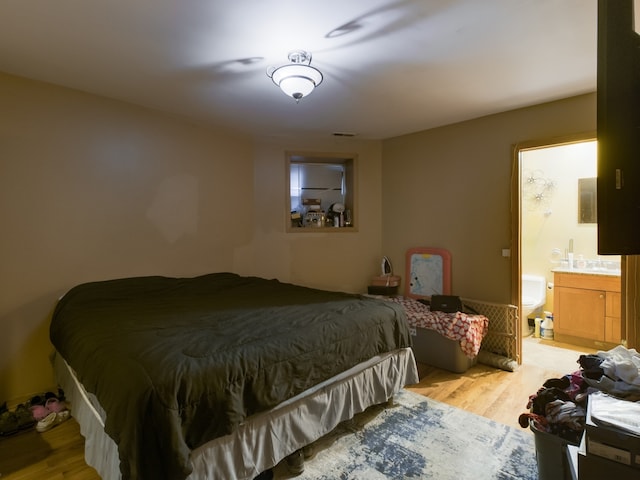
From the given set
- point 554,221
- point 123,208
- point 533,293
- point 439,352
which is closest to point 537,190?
point 554,221

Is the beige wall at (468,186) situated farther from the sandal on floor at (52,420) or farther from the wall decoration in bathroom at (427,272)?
the sandal on floor at (52,420)

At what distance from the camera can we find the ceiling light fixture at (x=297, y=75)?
2.11 metres

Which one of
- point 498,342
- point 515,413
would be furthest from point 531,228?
point 515,413

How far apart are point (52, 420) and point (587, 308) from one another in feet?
16.2

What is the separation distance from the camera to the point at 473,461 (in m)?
1.89

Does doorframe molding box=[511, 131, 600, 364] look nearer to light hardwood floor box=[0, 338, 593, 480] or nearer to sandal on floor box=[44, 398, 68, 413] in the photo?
light hardwood floor box=[0, 338, 593, 480]

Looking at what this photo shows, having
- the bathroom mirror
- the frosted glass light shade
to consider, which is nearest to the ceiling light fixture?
the frosted glass light shade

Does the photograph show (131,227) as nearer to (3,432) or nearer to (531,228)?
(3,432)

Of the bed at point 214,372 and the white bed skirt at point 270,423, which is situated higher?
the bed at point 214,372

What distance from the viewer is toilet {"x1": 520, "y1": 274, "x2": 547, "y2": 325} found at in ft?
13.4

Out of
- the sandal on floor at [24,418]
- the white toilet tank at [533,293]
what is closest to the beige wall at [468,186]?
the white toilet tank at [533,293]

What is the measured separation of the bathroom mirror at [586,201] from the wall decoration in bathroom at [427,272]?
1.81 metres

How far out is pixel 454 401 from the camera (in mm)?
2574

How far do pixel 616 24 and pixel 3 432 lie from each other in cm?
357
